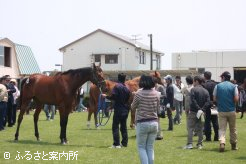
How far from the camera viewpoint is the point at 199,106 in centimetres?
1228

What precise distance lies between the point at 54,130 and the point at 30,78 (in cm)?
371

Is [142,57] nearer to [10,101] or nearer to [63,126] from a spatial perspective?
[10,101]

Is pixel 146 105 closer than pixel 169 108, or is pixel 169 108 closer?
pixel 146 105

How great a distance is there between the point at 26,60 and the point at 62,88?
3097cm

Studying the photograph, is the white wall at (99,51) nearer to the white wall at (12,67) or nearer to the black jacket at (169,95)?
the white wall at (12,67)

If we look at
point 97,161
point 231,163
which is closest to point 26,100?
point 97,161

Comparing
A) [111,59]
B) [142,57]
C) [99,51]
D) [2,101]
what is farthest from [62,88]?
[142,57]

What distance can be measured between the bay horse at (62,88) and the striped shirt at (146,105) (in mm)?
4490

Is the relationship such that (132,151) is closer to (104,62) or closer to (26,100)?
(26,100)

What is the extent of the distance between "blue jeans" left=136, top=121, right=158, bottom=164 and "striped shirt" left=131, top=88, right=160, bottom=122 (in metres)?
0.12

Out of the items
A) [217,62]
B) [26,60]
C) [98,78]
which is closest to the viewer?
[98,78]

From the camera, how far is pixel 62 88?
1349 centimetres

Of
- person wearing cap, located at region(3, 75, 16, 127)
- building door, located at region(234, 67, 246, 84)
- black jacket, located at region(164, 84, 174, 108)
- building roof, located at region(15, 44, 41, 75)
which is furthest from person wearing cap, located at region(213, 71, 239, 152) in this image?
building door, located at region(234, 67, 246, 84)

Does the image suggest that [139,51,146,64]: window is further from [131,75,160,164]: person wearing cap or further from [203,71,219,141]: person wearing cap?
[131,75,160,164]: person wearing cap
